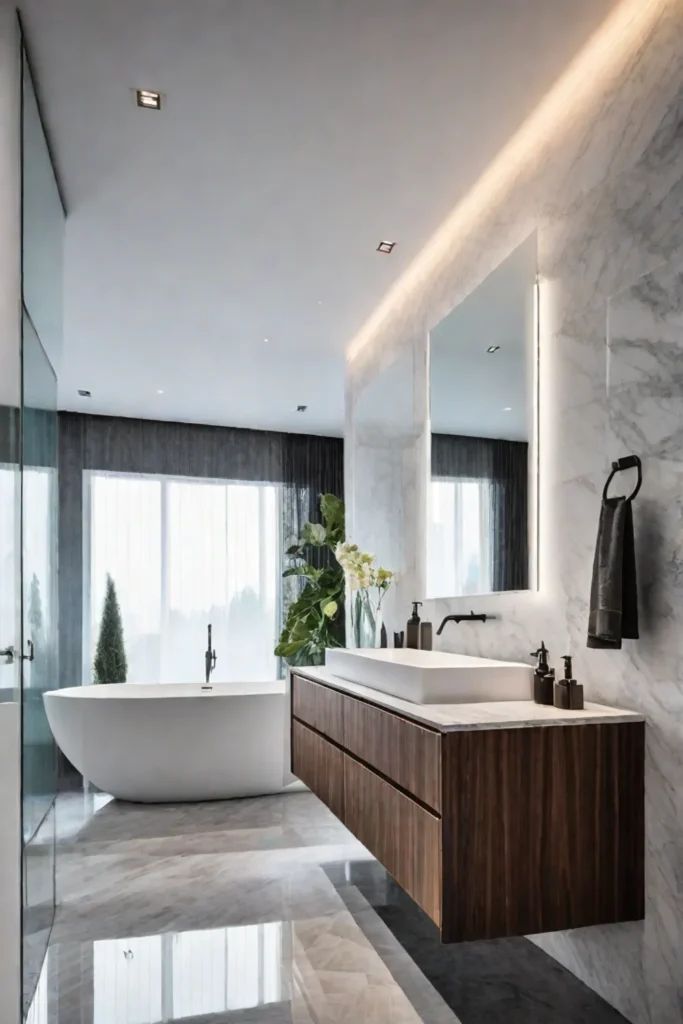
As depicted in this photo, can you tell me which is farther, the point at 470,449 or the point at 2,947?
the point at 470,449

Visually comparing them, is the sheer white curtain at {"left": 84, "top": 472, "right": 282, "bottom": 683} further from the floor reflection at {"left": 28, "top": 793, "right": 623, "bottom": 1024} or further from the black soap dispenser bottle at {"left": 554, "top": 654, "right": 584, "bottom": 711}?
the black soap dispenser bottle at {"left": 554, "top": 654, "right": 584, "bottom": 711}

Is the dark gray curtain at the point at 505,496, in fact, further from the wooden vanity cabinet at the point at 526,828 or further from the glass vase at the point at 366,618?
the glass vase at the point at 366,618

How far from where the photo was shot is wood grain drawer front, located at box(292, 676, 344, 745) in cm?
304

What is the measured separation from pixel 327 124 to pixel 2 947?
8.39 feet

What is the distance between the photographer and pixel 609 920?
6.80 feet

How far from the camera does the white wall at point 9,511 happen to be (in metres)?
2.09

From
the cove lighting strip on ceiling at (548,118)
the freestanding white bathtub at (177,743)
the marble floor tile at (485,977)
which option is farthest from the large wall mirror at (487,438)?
the freestanding white bathtub at (177,743)

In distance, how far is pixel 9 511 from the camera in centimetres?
216

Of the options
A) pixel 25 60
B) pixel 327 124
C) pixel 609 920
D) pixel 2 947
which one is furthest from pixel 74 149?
pixel 609 920

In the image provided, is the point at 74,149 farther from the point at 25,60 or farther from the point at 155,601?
the point at 155,601

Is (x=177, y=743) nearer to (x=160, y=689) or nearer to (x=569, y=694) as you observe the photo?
(x=160, y=689)

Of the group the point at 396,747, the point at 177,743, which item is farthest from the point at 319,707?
the point at 177,743

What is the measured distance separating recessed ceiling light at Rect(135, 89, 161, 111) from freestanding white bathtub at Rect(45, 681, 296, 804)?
2952 mm

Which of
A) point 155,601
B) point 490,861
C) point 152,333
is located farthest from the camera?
point 155,601
